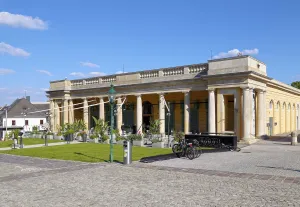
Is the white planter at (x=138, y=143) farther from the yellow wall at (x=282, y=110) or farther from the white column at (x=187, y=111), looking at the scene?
the yellow wall at (x=282, y=110)

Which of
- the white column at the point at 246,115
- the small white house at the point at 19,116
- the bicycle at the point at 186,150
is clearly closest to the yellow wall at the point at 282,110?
the white column at the point at 246,115

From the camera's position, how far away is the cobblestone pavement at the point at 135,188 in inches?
297

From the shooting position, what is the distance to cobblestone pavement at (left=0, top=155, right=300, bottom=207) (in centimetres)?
753

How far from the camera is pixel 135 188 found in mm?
9008

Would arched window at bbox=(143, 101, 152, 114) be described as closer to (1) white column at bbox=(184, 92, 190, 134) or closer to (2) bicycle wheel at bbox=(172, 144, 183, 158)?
(1) white column at bbox=(184, 92, 190, 134)

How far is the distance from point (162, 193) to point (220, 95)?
17.4 metres

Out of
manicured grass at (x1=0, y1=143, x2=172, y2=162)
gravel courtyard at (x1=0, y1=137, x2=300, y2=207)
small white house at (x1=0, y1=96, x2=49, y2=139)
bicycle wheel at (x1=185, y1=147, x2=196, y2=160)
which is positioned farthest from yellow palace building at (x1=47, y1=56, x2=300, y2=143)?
small white house at (x1=0, y1=96, x2=49, y2=139)

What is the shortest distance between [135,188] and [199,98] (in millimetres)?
22313

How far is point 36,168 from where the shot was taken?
12836mm

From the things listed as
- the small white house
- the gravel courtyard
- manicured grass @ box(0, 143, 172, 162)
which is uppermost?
the small white house

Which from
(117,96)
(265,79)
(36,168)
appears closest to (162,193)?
(36,168)

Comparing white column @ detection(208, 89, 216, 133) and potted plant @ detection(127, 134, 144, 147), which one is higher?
white column @ detection(208, 89, 216, 133)

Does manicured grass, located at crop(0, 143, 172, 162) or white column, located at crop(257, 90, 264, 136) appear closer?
manicured grass, located at crop(0, 143, 172, 162)

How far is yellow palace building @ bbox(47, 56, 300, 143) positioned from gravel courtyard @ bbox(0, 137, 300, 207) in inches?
423
